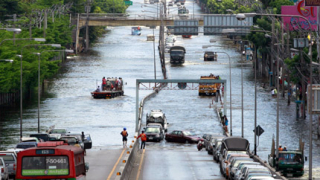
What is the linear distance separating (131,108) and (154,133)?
32684mm

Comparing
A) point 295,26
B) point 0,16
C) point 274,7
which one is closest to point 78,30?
point 0,16

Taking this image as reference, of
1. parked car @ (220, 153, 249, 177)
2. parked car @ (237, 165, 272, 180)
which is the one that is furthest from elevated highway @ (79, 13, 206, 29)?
parked car @ (237, 165, 272, 180)

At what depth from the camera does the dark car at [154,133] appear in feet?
259

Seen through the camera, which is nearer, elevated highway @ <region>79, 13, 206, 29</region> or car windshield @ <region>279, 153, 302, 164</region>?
car windshield @ <region>279, 153, 302, 164</region>

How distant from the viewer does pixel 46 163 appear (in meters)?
35.8

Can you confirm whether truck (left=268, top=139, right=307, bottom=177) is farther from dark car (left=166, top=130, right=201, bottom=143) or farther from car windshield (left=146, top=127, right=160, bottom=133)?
car windshield (left=146, top=127, right=160, bottom=133)

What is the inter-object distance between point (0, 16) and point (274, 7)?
44.9m

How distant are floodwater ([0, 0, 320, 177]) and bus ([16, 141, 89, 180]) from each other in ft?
83.0

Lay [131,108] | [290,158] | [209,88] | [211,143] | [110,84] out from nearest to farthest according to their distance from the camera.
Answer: [290,158]
[211,143]
[131,108]
[110,84]
[209,88]

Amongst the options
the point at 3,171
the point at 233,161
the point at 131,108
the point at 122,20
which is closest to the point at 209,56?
the point at 122,20

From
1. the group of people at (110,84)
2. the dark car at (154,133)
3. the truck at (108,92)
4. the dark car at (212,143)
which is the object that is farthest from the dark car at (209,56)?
the dark car at (212,143)

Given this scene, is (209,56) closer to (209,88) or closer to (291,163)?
(209,88)

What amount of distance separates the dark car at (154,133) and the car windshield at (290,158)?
23133mm

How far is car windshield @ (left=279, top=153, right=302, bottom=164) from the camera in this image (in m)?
56.8
